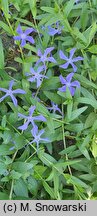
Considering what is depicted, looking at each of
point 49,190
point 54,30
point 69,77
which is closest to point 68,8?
point 54,30

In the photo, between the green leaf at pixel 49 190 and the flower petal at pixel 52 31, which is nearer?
the green leaf at pixel 49 190

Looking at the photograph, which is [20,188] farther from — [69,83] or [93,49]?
[93,49]

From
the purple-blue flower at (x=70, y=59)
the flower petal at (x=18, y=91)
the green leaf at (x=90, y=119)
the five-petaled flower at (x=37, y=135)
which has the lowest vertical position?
the five-petaled flower at (x=37, y=135)

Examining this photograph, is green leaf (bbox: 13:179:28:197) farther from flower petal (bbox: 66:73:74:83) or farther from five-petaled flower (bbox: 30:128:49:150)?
flower petal (bbox: 66:73:74:83)

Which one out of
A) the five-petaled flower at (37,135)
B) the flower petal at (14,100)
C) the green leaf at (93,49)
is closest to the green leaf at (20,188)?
the five-petaled flower at (37,135)

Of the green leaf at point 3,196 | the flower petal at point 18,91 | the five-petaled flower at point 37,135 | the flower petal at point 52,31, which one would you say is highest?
the flower petal at point 52,31

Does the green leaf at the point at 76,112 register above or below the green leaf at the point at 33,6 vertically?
below

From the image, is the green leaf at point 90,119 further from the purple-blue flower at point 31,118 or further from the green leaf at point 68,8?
the green leaf at point 68,8

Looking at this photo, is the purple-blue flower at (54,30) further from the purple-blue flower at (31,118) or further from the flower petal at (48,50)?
the purple-blue flower at (31,118)

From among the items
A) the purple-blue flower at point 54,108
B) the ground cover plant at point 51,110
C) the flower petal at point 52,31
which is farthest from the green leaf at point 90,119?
the flower petal at point 52,31

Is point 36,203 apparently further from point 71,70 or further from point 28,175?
point 71,70
